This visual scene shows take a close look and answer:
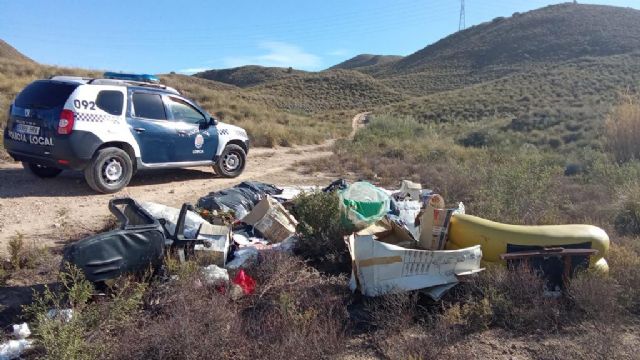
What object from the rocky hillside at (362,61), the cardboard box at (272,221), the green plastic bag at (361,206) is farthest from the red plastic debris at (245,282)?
the rocky hillside at (362,61)

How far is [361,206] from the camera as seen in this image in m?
6.45

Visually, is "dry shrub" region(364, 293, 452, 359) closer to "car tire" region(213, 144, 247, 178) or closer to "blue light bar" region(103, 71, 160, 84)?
"car tire" region(213, 144, 247, 178)

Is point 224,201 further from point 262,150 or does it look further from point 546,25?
point 546,25

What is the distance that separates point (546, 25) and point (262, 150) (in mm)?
71541

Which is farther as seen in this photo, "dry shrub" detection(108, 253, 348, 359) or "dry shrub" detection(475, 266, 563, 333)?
"dry shrub" detection(475, 266, 563, 333)

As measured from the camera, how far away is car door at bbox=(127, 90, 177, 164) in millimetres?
8664

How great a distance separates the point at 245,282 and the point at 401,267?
138 centimetres

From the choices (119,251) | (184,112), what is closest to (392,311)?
(119,251)

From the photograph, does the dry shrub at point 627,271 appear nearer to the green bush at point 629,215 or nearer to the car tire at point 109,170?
the green bush at point 629,215

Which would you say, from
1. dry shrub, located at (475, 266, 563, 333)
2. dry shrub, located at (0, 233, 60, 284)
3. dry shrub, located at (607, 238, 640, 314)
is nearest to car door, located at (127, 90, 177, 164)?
dry shrub, located at (0, 233, 60, 284)

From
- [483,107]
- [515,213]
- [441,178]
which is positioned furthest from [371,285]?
[483,107]

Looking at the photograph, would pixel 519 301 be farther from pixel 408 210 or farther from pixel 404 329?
pixel 408 210

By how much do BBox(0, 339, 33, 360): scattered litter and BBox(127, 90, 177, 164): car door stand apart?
539 cm

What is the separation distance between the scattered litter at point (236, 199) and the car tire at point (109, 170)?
1.93 meters
